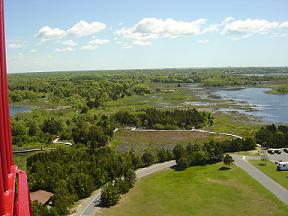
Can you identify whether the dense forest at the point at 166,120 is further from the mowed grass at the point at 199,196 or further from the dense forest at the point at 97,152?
the mowed grass at the point at 199,196

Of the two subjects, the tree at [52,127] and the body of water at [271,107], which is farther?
the body of water at [271,107]

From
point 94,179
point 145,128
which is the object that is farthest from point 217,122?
point 94,179

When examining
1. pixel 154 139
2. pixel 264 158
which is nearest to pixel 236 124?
pixel 154 139

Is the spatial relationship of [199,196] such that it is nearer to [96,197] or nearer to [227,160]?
[96,197]

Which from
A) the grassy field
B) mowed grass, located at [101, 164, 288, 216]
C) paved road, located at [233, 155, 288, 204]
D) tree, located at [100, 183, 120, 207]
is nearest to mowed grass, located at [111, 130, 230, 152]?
the grassy field

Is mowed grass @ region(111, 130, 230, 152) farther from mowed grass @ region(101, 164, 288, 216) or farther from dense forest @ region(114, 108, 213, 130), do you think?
mowed grass @ region(101, 164, 288, 216)

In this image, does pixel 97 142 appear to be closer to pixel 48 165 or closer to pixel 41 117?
pixel 48 165

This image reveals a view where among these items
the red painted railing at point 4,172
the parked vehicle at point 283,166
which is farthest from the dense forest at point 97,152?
the red painted railing at point 4,172
